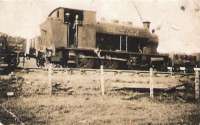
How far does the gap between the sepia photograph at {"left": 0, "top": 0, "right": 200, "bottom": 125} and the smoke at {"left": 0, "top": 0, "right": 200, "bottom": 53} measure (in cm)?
1808

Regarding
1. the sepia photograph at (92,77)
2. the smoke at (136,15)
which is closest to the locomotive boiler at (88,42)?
the sepia photograph at (92,77)

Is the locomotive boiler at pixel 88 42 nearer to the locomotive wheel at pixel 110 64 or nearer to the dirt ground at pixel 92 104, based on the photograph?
the locomotive wheel at pixel 110 64

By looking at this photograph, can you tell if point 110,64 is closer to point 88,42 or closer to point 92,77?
point 88,42

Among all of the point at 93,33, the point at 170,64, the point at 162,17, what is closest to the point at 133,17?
the point at 162,17

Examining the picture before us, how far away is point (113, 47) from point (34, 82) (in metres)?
6.85

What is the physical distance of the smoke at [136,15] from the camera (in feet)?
121

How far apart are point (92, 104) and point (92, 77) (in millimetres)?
3036

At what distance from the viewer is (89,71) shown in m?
12.2

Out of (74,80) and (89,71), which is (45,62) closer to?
(89,71)

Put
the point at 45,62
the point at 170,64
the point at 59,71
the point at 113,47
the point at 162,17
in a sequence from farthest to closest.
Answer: the point at 162,17 → the point at 170,64 → the point at 113,47 → the point at 45,62 → the point at 59,71

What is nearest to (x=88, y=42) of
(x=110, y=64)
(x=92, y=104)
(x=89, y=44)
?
(x=89, y=44)

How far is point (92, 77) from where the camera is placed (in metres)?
10.8

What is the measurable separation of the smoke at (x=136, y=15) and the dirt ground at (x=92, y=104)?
23.7 meters

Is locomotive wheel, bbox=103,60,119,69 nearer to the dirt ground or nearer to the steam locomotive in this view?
the steam locomotive
